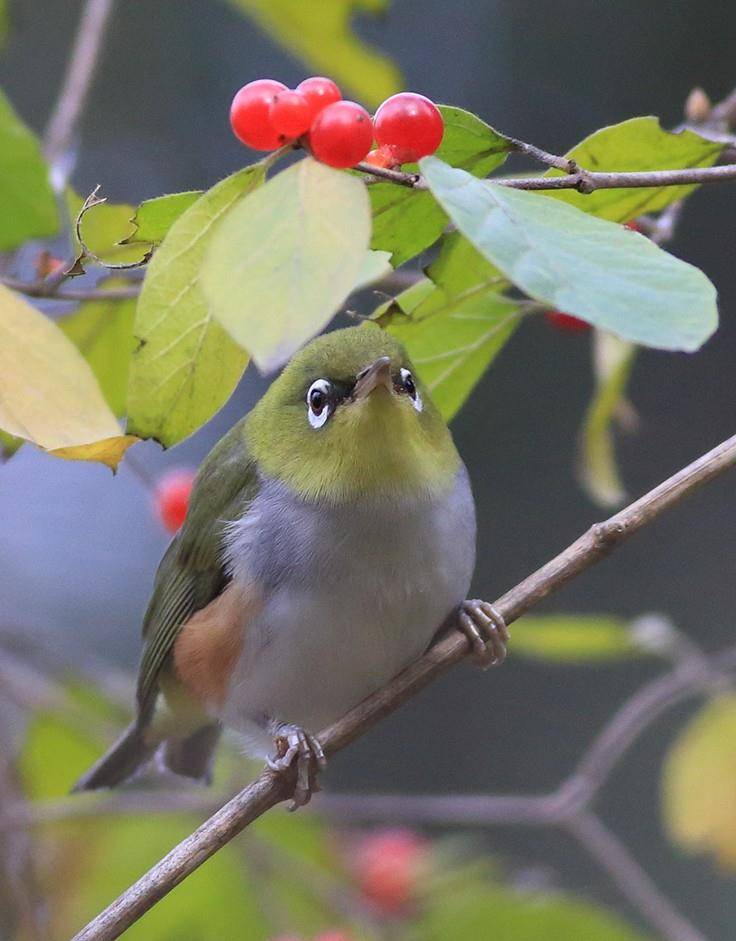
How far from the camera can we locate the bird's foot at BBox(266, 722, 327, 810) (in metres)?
2.71

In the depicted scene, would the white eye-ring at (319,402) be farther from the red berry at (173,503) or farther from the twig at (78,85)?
the red berry at (173,503)

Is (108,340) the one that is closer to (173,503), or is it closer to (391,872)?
(173,503)

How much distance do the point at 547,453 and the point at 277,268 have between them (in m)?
7.18

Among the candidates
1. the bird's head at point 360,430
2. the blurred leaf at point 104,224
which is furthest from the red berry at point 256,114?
the bird's head at point 360,430

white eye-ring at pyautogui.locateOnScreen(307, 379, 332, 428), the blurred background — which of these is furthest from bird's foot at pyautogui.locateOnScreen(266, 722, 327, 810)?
the blurred background

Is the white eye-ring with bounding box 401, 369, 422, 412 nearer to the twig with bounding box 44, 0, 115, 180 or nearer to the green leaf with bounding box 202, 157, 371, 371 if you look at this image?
the twig with bounding box 44, 0, 115, 180

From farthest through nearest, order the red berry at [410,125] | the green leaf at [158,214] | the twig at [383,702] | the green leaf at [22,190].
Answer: the green leaf at [22,190] → the twig at [383,702] → the green leaf at [158,214] → the red berry at [410,125]

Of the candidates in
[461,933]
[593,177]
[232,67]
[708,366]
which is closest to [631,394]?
[708,366]

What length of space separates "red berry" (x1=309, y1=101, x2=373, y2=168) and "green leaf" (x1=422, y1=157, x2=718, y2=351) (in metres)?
0.11

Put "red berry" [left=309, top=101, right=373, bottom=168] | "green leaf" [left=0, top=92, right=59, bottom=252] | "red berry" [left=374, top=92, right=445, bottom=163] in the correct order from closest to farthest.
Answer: "red berry" [left=309, top=101, right=373, bottom=168], "red berry" [left=374, top=92, right=445, bottom=163], "green leaf" [left=0, top=92, right=59, bottom=252]

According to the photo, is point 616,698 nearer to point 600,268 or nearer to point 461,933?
point 461,933

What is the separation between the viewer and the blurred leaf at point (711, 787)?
12.0 feet

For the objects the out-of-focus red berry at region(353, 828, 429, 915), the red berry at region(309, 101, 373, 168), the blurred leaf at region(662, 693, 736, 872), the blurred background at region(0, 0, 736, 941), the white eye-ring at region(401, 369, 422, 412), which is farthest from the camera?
the blurred background at region(0, 0, 736, 941)

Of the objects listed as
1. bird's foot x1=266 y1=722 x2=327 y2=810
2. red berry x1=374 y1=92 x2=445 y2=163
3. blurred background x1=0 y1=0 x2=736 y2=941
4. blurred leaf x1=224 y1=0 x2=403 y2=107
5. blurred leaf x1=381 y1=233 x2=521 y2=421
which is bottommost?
blurred background x1=0 y1=0 x2=736 y2=941
